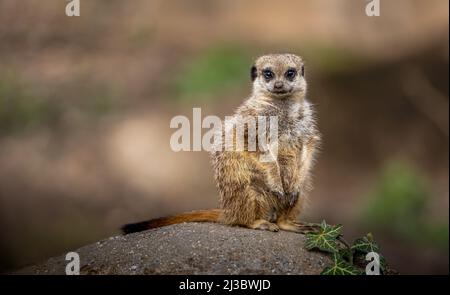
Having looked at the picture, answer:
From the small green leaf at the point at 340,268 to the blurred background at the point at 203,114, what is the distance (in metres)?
5.41

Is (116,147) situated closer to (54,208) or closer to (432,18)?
(54,208)

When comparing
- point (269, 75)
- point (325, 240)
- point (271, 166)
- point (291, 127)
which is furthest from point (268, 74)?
point (325, 240)

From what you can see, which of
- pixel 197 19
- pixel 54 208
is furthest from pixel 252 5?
pixel 54 208

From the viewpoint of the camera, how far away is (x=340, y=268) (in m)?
3.69

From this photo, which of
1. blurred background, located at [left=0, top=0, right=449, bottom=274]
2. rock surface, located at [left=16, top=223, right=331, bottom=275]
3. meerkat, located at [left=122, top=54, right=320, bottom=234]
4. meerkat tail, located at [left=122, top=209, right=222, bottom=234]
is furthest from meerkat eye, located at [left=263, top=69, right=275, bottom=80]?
blurred background, located at [left=0, top=0, right=449, bottom=274]

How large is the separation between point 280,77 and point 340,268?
4.27 feet

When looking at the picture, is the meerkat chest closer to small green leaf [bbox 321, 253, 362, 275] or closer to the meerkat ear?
the meerkat ear

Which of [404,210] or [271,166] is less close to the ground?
[271,166]

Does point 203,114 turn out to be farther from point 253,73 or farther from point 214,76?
point 253,73

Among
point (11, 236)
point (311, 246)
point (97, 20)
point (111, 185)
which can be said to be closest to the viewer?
point (311, 246)

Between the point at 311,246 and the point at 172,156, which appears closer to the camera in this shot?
the point at 311,246

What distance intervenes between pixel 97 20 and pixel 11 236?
12.4 feet

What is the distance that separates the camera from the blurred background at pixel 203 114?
9.48 m

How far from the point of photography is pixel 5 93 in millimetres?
9367
